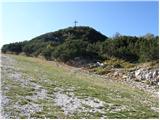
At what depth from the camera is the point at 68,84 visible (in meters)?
27.3

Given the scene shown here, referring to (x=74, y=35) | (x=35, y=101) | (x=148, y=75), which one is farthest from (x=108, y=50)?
(x=35, y=101)

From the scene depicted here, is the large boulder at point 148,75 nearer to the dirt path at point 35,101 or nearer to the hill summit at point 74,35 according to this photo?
the dirt path at point 35,101

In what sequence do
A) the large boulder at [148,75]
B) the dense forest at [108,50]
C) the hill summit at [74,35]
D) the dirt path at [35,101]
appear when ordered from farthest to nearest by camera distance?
1. the hill summit at [74,35]
2. the dense forest at [108,50]
3. the large boulder at [148,75]
4. the dirt path at [35,101]

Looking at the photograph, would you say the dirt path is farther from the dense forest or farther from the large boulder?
the dense forest

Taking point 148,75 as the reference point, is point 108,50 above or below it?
above

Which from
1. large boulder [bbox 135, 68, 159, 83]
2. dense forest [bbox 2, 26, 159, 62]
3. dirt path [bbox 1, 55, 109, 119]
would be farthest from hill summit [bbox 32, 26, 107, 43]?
dirt path [bbox 1, 55, 109, 119]

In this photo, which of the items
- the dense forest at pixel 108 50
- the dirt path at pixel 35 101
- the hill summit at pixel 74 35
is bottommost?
the dirt path at pixel 35 101

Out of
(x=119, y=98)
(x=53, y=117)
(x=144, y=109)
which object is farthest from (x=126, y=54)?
(x=53, y=117)

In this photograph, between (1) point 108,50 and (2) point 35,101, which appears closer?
(2) point 35,101

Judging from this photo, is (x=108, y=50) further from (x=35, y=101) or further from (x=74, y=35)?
(x=35, y=101)

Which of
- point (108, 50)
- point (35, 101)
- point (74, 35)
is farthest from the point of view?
point (74, 35)

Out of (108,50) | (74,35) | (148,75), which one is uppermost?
(74,35)

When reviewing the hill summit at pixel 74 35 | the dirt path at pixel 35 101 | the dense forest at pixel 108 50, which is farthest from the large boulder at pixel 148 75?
the hill summit at pixel 74 35

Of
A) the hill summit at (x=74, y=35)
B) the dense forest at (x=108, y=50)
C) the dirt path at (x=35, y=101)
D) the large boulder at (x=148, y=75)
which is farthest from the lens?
the hill summit at (x=74, y=35)
